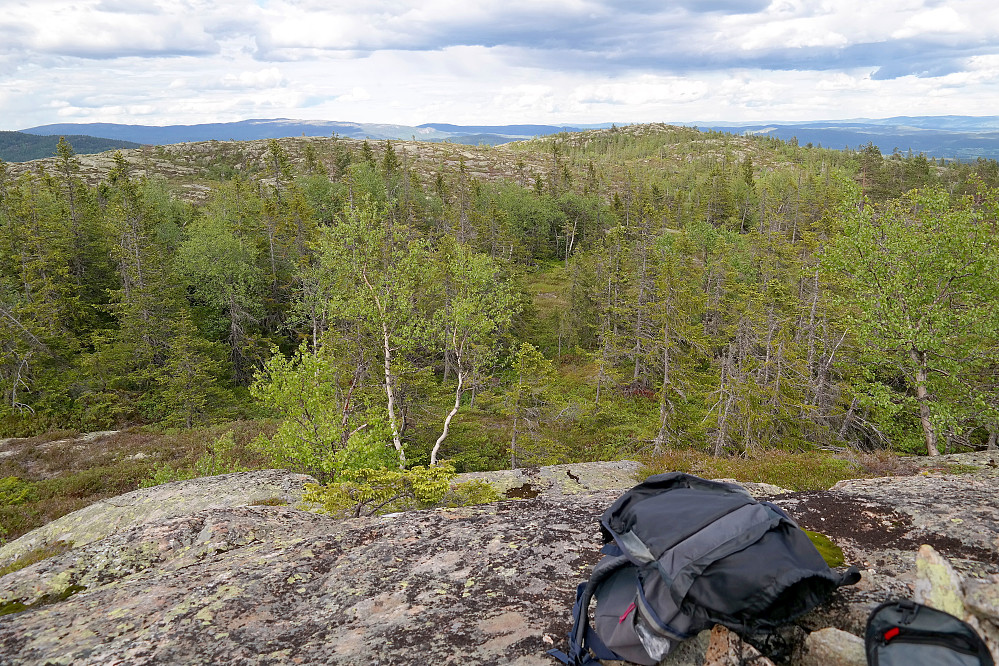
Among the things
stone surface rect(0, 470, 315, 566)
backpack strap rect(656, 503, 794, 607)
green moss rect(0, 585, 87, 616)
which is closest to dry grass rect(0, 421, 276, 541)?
stone surface rect(0, 470, 315, 566)

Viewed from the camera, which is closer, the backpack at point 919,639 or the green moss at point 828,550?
the backpack at point 919,639

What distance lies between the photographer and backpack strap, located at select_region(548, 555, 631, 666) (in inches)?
149

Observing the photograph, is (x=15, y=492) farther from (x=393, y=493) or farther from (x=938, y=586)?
(x=938, y=586)

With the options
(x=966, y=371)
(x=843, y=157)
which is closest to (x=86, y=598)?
(x=966, y=371)

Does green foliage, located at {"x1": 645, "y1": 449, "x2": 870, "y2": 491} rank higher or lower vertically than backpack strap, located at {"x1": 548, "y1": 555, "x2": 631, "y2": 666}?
lower

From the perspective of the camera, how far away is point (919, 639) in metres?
2.79

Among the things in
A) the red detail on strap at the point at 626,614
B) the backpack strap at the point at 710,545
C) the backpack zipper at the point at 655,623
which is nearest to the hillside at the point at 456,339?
the red detail on strap at the point at 626,614

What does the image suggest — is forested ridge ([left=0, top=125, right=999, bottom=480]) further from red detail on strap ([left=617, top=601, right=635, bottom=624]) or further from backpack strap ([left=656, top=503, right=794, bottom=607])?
backpack strap ([left=656, top=503, right=794, bottom=607])

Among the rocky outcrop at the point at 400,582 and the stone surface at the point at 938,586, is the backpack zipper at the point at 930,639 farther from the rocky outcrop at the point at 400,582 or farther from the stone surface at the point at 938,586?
the stone surface at the point at 938,586

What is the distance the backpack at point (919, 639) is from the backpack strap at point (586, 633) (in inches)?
65.4

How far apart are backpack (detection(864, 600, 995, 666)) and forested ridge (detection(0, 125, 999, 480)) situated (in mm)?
11093

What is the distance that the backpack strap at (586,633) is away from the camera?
12.4ft

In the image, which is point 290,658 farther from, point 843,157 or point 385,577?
point 843,157

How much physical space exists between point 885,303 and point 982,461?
5.24 m
